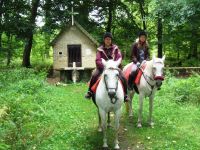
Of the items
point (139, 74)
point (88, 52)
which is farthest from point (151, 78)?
point (88, 52)

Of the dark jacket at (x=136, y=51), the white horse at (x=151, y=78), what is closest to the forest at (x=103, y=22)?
the dark jacket at (x=136, y=51)

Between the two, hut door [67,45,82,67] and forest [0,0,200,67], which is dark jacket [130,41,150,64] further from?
hut door [67,45,82,67]

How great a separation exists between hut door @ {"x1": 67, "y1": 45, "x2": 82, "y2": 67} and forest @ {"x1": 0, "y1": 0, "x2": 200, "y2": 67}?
207 cm

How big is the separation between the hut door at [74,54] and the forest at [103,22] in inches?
81.4

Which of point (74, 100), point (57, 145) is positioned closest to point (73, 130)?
point (57, 145)

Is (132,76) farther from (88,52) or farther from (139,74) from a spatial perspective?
(88,52)

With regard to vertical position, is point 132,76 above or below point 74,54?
below

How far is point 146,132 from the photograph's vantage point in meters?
11.0

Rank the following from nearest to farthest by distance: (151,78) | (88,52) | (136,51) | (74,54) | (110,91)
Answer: (110,91) → (151,78) → (136,51) → (88,52) → (74,54)

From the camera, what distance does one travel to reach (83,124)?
11.9 m

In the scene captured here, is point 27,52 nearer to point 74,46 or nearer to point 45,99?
point 74,46

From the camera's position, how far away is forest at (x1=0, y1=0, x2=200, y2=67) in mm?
22844

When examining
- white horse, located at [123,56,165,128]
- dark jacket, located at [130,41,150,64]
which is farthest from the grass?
dark jacket, located at [130,41,150,64]

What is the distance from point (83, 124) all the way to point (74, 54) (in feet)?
54.2
